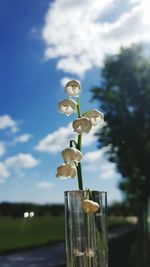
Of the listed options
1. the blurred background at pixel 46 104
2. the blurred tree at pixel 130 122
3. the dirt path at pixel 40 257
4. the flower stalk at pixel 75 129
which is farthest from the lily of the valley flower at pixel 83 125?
the blurred tree at pixel 130 122

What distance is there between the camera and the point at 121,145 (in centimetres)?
261

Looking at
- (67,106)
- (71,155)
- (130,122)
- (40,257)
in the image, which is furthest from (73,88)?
(130,122)

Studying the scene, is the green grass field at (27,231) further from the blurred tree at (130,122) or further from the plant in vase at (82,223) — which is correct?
the plant in vase at (82,223)

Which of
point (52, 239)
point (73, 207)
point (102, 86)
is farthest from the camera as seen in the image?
point (102, 86)

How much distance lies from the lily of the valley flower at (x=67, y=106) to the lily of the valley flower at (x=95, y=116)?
0.11 ft

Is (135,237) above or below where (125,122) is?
below

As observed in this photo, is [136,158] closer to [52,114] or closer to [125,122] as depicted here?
[125,122]

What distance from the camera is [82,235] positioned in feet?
3.33

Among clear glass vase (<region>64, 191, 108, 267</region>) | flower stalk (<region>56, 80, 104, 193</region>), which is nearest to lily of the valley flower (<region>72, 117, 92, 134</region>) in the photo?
flower stalk (<region>56, 80, 104, 193</region>)

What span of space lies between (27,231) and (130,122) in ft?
2.96

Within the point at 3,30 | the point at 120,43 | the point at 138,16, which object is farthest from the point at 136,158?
the point at 3,30

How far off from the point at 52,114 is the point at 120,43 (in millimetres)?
520

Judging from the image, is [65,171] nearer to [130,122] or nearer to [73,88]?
[73,88]

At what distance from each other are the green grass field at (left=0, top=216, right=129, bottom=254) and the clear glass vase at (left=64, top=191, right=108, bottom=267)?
1.05 m
